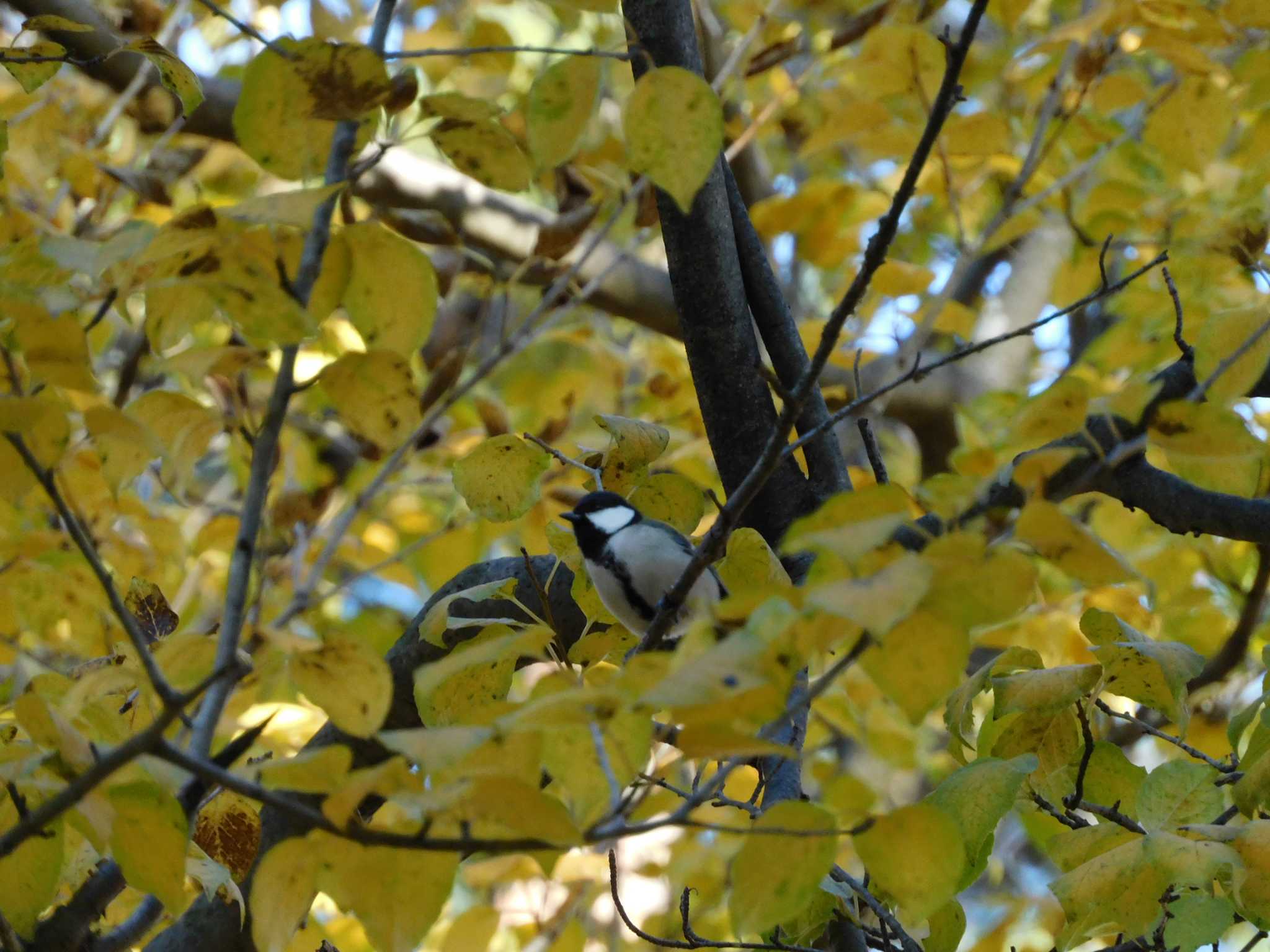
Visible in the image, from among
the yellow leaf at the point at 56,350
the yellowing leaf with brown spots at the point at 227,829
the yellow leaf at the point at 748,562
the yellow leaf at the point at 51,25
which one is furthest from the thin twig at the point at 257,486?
the yellow leaf at the point at 51,25

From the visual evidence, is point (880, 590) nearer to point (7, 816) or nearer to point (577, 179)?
point (7, 816)

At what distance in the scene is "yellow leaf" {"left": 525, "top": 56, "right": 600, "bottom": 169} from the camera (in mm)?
972

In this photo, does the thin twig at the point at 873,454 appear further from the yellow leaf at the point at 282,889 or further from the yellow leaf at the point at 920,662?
the yellow leaf at the point at 282,889

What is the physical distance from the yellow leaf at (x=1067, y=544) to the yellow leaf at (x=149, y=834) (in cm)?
65

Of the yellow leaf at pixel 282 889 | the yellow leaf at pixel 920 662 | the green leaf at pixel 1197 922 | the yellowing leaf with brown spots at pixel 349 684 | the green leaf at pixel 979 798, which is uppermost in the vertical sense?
the yellow leaf at pixel 920 662

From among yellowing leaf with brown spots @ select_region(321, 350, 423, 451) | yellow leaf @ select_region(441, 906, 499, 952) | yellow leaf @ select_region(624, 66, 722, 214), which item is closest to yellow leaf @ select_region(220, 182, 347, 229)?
yellowing leaf with brown spots @ select_region(321, 350, 423, 451)

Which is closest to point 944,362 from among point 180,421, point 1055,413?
point 1055,413

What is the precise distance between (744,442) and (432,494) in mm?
2300

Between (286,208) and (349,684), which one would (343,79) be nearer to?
(286,208)

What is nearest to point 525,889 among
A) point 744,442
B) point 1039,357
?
point 744,442

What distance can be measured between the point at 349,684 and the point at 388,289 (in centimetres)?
34

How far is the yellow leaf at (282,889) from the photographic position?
85 cm

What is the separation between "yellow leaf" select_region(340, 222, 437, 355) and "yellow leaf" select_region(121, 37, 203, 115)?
0.42 m

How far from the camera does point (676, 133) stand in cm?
93
